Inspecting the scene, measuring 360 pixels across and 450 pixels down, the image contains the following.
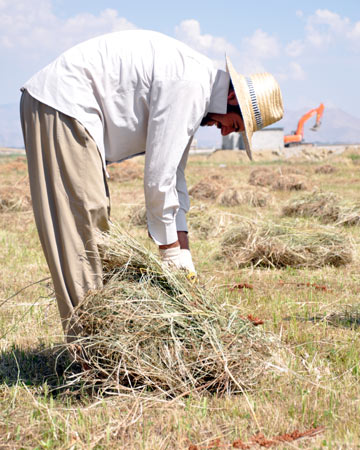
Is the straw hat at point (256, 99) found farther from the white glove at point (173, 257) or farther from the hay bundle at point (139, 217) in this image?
the hay bundle at point (139, 217)

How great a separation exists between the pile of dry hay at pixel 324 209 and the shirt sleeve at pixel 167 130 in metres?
5.14

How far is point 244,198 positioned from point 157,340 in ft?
25.8

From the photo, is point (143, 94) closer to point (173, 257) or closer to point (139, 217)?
point (173, 257)

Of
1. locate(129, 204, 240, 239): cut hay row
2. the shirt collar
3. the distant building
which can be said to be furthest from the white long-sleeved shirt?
Result: the distant building

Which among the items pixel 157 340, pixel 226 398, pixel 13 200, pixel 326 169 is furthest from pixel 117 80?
pixel 326 169

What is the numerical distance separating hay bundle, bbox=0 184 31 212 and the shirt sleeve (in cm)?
745

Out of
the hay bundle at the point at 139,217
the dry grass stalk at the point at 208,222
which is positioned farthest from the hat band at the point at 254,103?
the hay bundle at the point at 139,217

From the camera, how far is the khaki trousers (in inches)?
108

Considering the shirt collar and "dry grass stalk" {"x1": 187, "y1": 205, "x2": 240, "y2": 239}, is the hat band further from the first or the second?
"dry grass stalk" {"x1": 187, "y1": 205, "x2": 240, "y2": 239}

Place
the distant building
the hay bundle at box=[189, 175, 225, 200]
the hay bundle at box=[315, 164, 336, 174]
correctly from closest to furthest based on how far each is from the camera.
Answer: the hay bundle at box=[189, 175, 225, 200] < the hay bundle at box=[315, 164, 336, 174] < the distant building

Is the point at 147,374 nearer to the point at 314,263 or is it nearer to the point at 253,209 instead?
the point at 314,263

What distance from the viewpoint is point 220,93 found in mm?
2992

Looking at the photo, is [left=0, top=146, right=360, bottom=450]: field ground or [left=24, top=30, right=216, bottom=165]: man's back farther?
[left=24, top=30, right=216, bottom=165]: man's back

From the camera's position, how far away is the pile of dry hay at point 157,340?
8.66 feet
